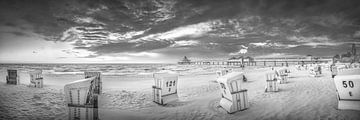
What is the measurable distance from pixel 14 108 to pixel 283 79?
1098 cm

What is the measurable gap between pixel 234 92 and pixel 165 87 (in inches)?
88.7

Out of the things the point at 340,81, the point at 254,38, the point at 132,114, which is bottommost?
the point at 132,114

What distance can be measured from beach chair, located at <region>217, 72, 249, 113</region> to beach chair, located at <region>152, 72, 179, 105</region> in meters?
1.85

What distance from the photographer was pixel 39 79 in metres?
9.62

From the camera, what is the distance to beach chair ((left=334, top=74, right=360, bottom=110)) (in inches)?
133

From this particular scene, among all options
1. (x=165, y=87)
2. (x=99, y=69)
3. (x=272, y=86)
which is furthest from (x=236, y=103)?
(x=99, y=69)

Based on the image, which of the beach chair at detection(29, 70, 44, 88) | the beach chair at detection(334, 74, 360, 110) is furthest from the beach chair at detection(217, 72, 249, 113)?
the beach chair at detection(29, 70, 44, 88)

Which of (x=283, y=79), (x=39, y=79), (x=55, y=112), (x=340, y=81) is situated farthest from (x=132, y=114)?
(x=39, y=79)

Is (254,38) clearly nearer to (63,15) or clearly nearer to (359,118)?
(359,118)

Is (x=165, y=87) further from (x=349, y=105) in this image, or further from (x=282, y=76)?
(x=282, y=76)

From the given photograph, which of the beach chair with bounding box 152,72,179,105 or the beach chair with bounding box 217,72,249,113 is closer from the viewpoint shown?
the beach chair with bounding box 217,72,249,113


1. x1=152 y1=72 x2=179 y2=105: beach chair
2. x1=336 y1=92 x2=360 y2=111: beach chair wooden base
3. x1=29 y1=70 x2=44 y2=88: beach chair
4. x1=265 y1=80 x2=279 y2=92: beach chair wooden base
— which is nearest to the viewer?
x1=336 y1=92 x2=360 y2=111: beach chair wooden base

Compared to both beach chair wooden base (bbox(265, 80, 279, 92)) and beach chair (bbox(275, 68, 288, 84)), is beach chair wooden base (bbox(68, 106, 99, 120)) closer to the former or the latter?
beach chair wooden base (bbox(265, 80, 279, 92))

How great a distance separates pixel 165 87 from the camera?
5.40 m
